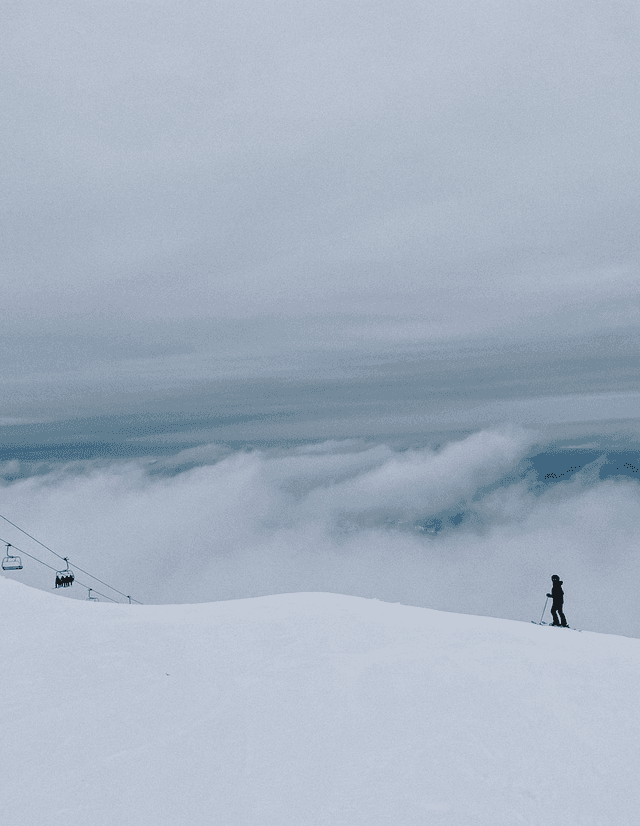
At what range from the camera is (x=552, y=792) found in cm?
733

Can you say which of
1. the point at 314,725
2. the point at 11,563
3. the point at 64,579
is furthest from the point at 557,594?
the point at 64,579

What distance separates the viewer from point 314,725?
8945 mm

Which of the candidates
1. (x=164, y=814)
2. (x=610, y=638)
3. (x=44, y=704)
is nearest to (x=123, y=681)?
(x=44, y=704)

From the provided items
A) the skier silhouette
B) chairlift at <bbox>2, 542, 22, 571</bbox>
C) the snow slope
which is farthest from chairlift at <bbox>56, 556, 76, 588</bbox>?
the skier silhouette

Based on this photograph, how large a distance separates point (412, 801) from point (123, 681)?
5859mm

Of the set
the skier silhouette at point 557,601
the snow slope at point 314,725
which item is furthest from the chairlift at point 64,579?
the skier silhouette at point 557,601

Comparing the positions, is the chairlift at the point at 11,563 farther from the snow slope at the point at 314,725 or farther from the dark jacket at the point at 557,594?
the dark jacket at the point at 557,594

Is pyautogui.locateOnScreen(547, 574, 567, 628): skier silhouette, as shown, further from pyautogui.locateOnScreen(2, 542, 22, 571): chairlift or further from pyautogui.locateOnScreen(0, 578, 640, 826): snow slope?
pyautogui.locateOnScreen(2, 542, 22, 571): chairlift

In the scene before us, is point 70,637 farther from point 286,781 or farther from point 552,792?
point 552,792

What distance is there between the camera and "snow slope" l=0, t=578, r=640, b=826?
7043 millimetres

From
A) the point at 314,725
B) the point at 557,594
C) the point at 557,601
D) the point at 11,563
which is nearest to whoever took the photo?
the point at 314,725

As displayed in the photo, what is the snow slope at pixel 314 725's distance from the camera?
7.04m

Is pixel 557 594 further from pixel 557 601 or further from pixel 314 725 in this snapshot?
pixel 314 725

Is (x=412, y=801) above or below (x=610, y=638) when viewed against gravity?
above
